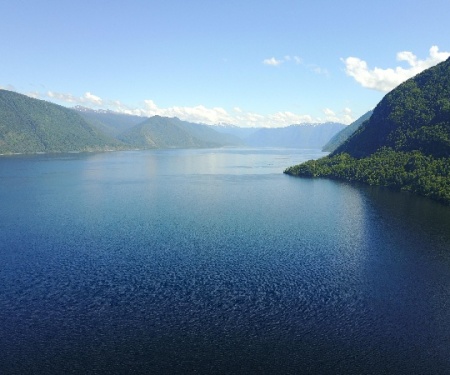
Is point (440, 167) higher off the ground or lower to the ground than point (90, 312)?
higher

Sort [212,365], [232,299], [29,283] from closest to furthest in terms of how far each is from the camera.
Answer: [212,365] → [232,299] → [29,283]

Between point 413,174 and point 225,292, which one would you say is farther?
point 413,174

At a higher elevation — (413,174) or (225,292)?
(413,174)

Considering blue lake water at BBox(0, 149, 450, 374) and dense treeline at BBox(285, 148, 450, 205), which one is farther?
dense treeline at BBox(285, 148, 450, 205)

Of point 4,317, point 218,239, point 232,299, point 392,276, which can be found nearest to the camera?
point 4,317

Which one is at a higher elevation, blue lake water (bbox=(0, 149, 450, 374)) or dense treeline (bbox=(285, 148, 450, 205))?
dense treeline (bbox=(285, 148, 450, 205))

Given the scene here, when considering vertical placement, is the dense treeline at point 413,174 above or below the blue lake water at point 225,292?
above

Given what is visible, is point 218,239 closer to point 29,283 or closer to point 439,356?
point 29,283

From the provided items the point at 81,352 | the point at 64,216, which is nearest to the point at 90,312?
the point at 81,352
